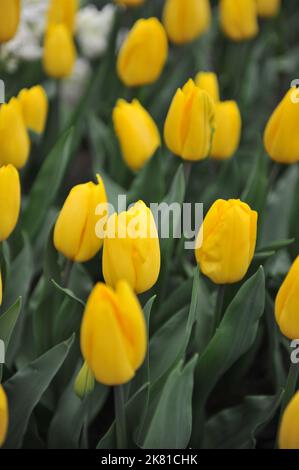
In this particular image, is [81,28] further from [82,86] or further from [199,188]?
[199,188]

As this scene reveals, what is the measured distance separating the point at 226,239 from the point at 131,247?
11 centimetres

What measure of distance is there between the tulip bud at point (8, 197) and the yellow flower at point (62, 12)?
643 millimetres

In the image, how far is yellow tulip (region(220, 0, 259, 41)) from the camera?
5.08 ft

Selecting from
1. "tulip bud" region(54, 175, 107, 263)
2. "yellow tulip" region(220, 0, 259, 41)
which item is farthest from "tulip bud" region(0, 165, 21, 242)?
"yellow tulip" region(220, 0, 259, 41)

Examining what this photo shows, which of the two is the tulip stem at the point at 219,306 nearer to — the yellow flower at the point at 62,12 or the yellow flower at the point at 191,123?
the yellow flower at the point at 191,123

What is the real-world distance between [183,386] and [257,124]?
1007 millimetres

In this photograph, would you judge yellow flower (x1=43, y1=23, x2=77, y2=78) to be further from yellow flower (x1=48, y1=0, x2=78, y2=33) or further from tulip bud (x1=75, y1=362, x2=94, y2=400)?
tulip bud (x1=75, y1=362, x2=94, y2=400)

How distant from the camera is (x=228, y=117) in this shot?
4.06 feet

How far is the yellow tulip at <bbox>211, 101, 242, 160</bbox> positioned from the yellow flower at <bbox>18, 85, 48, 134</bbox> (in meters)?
0.27

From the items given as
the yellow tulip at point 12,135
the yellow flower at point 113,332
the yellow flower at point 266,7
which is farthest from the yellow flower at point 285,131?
the yellow flower at point 266,7

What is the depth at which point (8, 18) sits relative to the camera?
1.19 meters

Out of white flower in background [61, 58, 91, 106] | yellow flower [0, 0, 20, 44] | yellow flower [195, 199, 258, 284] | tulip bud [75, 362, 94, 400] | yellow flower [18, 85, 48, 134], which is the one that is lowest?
tulip bud [75, 362, 94, 400]

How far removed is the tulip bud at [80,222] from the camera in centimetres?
94

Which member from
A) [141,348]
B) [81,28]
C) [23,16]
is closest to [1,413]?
[141,348]
